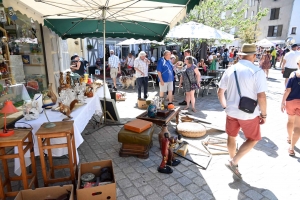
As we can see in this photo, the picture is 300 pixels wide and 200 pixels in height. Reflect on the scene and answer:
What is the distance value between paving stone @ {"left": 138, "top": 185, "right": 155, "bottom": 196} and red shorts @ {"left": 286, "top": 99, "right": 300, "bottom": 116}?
265 cm

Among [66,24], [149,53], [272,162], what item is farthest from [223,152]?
[149,53]

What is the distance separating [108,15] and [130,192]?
4123mm

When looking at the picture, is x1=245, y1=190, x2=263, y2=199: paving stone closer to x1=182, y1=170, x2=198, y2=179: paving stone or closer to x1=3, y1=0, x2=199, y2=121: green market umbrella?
x1=182, y1=170, x2=198, y2=179: paving stone

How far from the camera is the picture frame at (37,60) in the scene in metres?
5.35

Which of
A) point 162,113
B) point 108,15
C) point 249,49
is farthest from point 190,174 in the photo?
point 108,15

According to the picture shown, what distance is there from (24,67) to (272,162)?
585 cm

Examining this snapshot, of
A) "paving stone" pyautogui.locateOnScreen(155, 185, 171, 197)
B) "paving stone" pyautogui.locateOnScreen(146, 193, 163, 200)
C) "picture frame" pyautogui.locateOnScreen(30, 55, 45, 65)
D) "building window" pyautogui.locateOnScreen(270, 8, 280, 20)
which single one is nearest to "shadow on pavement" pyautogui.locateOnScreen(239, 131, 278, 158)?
"paving stone" pyautogui.locateOnScreen(155, 185, 171, 197)

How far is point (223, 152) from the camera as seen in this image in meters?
3.50

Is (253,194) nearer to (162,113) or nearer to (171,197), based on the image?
(171,197)

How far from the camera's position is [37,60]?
546 centimetres

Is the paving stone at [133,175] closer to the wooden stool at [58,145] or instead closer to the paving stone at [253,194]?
the wooden stool at [58,145]

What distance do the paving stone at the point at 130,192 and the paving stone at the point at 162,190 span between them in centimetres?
27

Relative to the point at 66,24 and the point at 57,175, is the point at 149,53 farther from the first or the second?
the point at 57,175

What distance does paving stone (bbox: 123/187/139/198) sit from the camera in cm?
251
